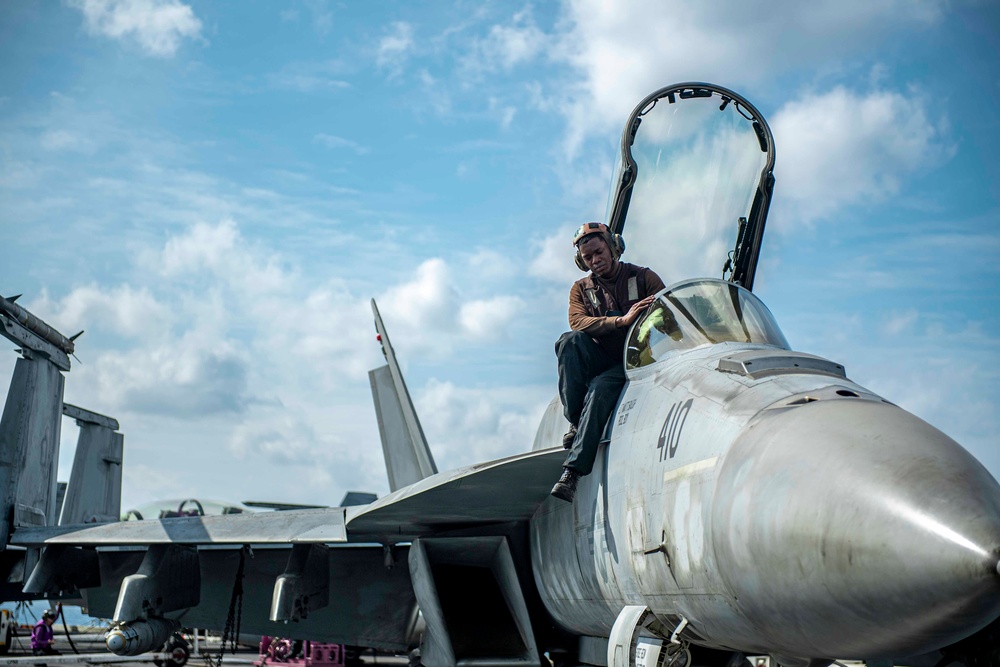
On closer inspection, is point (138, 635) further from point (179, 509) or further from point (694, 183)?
point (179, 509)

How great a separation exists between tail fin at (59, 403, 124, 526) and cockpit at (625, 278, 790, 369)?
410 inches

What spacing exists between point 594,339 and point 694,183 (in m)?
1.62

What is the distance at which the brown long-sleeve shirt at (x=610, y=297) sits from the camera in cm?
610

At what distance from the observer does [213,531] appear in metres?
9.07

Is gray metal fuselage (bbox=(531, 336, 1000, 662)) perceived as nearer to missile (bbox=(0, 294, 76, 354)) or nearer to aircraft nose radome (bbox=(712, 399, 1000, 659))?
aircraft nose radome (bbox=(712, 399, 1000, 659))

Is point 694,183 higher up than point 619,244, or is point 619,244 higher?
point 694,183

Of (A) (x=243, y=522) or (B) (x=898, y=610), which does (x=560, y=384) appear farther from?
(A) (x=243, y=522)

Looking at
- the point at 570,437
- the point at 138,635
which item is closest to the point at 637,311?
the point at 570,437

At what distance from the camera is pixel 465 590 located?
7465 mm

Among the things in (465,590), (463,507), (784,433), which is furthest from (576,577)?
(784,433)

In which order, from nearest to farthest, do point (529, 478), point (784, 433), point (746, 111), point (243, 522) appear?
point (784, 433)
point (529, 478)
point (746, 111)
point (243, 522)

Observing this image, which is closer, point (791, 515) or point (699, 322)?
point (791, 515)

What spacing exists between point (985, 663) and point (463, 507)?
3.77m

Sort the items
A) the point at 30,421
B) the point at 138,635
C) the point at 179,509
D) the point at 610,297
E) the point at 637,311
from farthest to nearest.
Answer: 1. the point at 179,509
2. the point at 30,421
3. the point at 138,635
4. the point at 610,297
5. the point at 637,311
